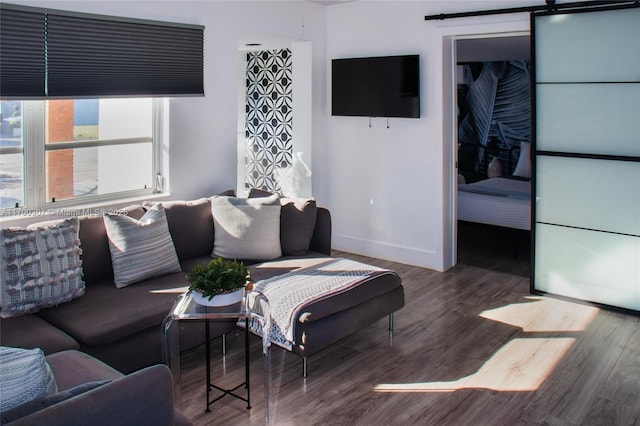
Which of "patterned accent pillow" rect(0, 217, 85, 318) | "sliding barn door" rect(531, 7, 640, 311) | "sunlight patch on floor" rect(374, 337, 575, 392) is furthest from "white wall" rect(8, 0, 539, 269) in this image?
"sunlight patch on floor" rect(374, 337, 575, 392)

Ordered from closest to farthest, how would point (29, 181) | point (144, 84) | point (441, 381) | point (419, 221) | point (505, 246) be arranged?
point (441, 381)
point (29, 181)
point (144, 84)
point (419, 221)
point (505, 246)

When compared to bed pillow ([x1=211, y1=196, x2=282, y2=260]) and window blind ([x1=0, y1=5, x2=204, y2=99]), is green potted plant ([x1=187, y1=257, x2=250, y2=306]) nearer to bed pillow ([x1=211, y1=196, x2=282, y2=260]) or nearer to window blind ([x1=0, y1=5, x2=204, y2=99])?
bed pillow ([x1=211, y1=196, x2=282, y2=260])

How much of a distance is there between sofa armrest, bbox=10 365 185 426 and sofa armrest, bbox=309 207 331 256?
276cm

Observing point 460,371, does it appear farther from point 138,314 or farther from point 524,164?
point 524,164

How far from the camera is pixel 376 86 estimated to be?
5902 mm

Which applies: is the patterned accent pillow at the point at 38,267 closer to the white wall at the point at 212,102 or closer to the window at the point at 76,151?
the window at the point at 76,151

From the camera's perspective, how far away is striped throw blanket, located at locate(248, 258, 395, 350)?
3557 mm

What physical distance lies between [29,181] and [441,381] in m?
2.98

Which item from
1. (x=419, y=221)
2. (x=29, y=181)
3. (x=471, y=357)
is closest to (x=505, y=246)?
(x=419, y=221)

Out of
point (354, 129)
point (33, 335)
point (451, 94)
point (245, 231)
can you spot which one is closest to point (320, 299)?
point (245, 231)

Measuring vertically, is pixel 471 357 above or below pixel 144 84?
below

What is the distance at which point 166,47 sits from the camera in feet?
15.5

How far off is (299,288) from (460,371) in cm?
108

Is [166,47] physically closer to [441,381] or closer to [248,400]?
[248,400]
